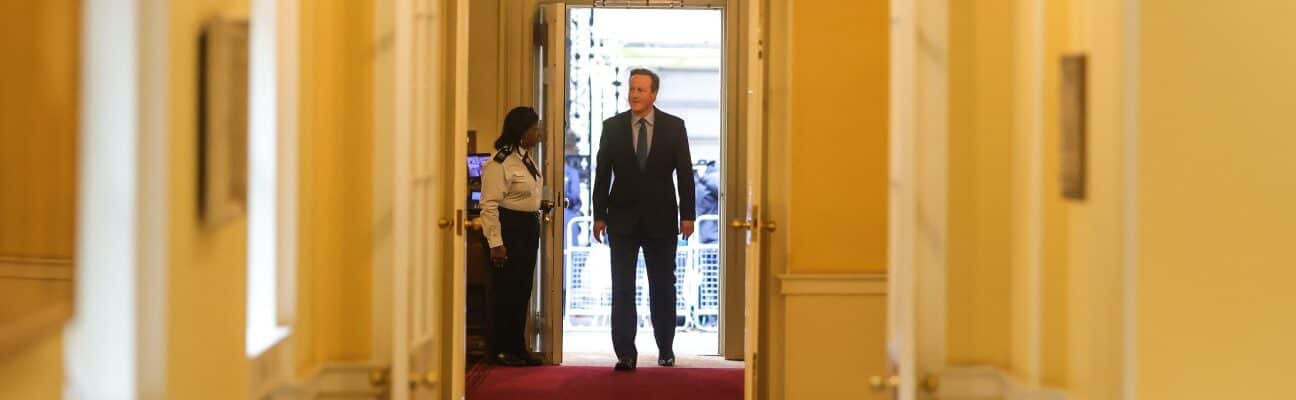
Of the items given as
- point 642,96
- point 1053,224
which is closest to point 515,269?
point 642,96

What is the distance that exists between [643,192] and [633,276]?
442 mm

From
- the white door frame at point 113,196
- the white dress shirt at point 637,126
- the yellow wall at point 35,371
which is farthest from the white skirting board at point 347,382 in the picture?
the white dress shirt at point 637,126

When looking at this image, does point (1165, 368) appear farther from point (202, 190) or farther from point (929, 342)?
point (202, 190)

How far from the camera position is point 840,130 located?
498 centimetres

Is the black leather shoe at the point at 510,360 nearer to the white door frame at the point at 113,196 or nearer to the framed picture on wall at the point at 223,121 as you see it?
the framed picture on wall at the point at 223,121

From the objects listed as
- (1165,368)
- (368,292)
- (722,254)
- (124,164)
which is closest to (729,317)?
(722,254)

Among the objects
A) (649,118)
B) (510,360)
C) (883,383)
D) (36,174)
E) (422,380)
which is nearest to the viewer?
(36,174)

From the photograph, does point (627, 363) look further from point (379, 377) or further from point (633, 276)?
point (379, 377)

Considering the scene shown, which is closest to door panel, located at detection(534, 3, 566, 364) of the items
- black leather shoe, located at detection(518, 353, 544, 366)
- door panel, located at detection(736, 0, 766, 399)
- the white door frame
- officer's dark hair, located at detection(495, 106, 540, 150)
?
black leather shoe, located at detection(518, 353, 544, 366)

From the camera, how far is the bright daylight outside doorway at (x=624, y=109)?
809 centimetres

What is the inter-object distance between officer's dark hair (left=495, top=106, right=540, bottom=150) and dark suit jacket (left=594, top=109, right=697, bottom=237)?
1.40 ft

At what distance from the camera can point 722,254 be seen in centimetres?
781

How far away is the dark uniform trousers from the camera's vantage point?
7.25 m

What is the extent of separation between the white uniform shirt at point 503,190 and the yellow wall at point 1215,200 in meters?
4.95
